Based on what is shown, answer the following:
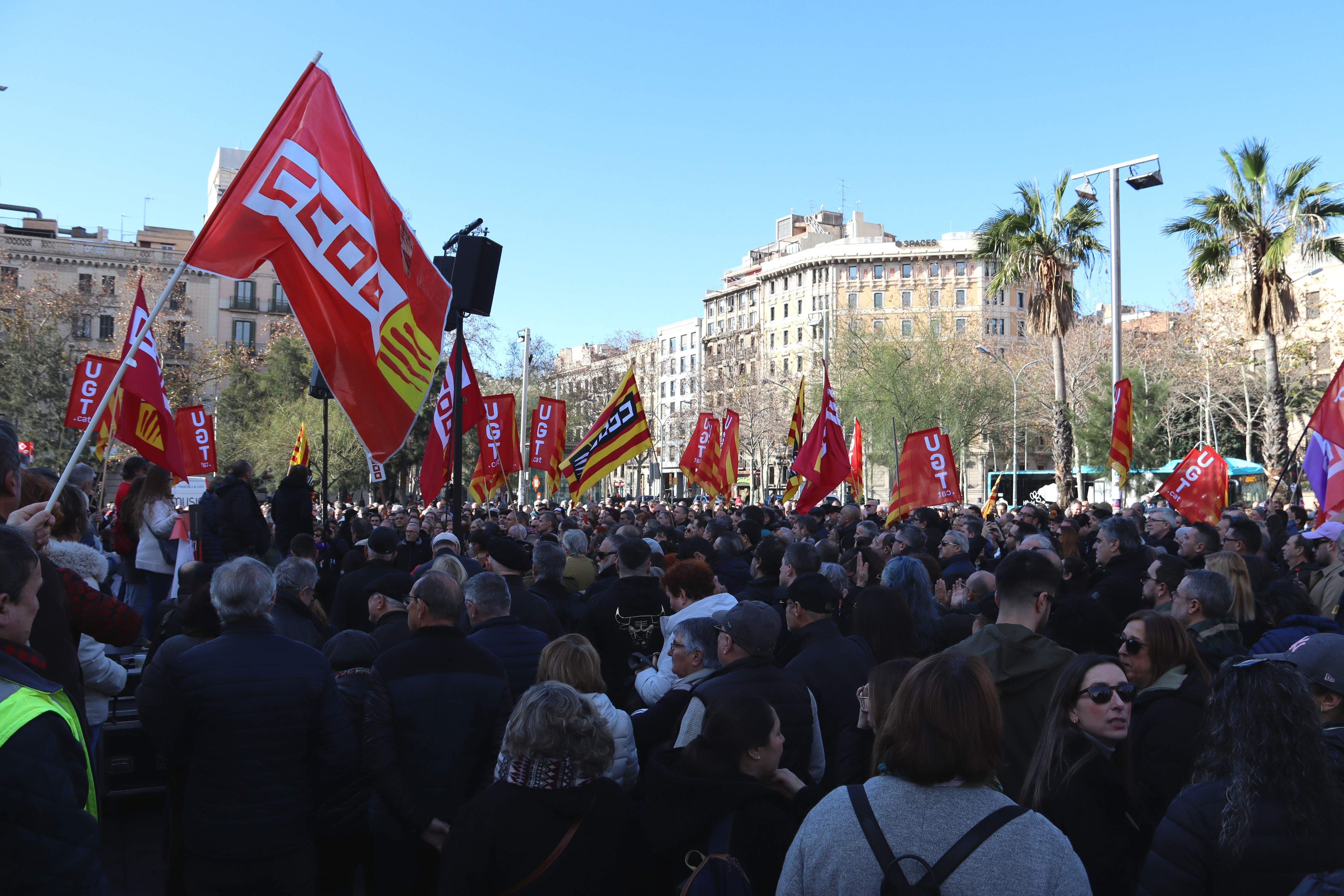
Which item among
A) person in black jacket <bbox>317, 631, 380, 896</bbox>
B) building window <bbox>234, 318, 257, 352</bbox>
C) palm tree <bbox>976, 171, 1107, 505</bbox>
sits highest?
building window <bbox>234, 318, 257, 352</bbox>

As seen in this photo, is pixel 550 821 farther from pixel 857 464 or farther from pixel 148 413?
pixel 857 464

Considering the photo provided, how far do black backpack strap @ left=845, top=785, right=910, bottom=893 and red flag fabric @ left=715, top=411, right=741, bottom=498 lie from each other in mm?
17172

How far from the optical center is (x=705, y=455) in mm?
Answer: 19844

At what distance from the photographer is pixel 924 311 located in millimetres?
87000

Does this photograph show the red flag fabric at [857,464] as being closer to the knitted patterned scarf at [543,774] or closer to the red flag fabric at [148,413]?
the red flag fabric at [148,413]

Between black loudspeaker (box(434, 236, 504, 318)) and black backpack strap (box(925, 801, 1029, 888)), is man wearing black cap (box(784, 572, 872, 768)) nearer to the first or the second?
black backpack strap (box(925, 801, 1029, 888))

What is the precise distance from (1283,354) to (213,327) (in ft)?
197

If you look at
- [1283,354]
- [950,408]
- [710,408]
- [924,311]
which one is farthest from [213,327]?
[1283,354]

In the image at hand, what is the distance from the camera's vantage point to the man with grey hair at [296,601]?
17.7ft

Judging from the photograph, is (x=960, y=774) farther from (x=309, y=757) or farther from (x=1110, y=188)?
(x=1110, y=188)

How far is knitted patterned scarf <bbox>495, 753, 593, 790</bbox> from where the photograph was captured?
2.91 metres

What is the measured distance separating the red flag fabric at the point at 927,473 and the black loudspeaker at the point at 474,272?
852 centimetres

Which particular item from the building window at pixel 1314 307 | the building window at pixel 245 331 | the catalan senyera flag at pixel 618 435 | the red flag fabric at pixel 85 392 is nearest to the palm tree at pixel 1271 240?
the catalan senyera flag at pixel 618 435

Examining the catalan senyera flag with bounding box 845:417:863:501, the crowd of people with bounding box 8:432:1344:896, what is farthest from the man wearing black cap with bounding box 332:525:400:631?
the catalan senyera flag with bounding box 845:417:863:501
